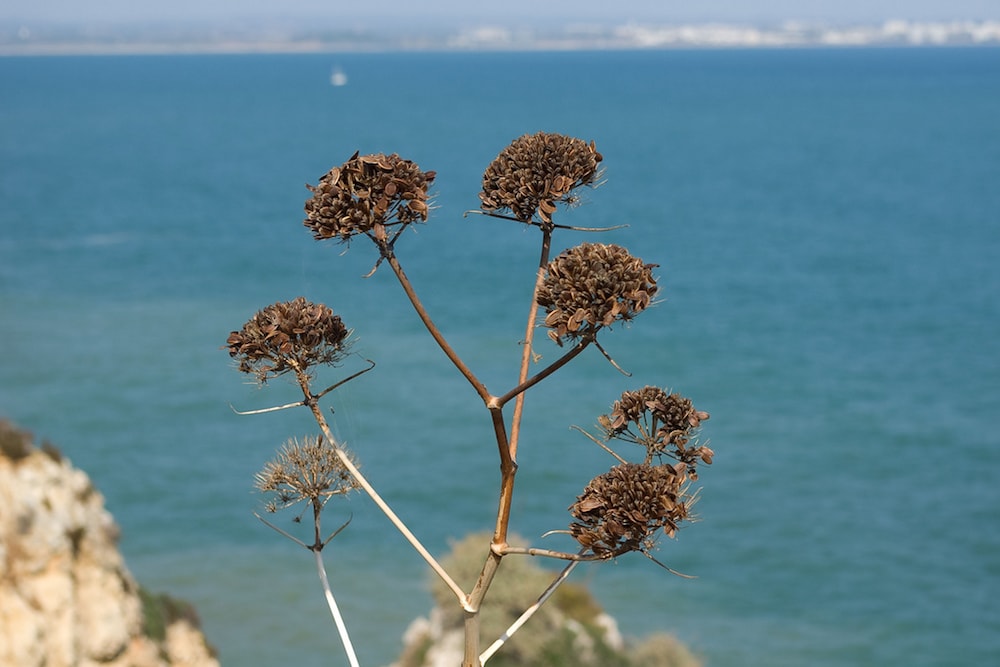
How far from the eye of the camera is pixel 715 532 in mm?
42438

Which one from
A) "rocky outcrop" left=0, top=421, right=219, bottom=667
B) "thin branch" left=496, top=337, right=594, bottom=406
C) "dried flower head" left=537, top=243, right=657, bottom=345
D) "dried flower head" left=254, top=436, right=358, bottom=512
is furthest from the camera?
"rocky outcrop" left=0, top=421, right=219, bottom=667

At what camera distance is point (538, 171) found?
3900 millimetres

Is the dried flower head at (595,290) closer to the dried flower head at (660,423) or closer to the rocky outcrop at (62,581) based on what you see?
the dried flower head at (660,423)

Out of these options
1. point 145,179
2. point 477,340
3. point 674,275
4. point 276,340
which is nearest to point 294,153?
point 145,179

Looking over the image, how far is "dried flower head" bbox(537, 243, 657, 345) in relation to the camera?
3385 mm

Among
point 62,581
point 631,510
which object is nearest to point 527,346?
point 631,510

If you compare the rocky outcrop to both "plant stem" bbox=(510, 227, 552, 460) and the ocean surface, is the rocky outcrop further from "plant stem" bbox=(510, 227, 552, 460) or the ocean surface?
"plant stem" bbox=(510, 227, 552, 460)

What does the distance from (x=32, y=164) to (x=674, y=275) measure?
93.4m

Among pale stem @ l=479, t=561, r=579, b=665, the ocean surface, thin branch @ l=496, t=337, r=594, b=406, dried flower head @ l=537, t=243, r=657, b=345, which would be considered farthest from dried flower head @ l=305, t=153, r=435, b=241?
pale stem @ l=479, t=561, r=579, b=665

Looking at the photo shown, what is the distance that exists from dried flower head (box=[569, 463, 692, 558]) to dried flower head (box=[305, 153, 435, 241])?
38.1 inches

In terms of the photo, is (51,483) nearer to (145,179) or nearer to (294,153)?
(145,179)

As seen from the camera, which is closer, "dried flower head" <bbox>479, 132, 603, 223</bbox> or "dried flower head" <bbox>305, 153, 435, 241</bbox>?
"dried flower head" <bbox>305, 153, 435, 241</bbox>

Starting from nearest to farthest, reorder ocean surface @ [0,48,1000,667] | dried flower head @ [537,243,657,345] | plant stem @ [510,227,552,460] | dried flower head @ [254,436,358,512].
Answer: dried flower head @ [537,243,657,345], plant stem @ [510,227,552,460], dried flower head @ [254,436,358,512], ocean surface @ [0,48,1000,667]

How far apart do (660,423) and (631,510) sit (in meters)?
0.62
